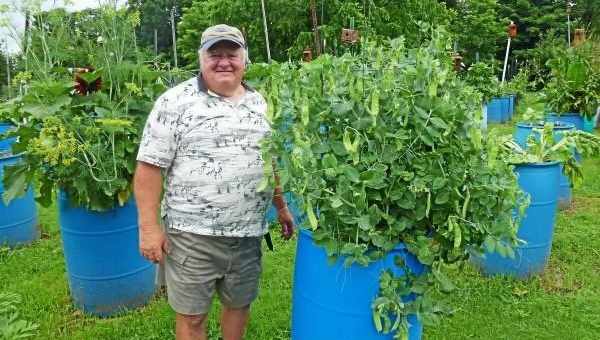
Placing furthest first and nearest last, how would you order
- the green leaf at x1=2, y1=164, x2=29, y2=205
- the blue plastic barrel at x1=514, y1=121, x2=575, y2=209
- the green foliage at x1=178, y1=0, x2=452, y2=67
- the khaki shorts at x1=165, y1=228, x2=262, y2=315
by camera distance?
the green foliage at x1=178, y1=0, x2=452, y2=67 < the blue plastic barrel at x1=514, y1=121, x2=575, y2=209 < the green leaf at x1=2, y1=164, x2=29, y2=205 < the khaki shorts at x1=165, y1=228, x2=262, y2=315

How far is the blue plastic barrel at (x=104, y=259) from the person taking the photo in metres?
2.78

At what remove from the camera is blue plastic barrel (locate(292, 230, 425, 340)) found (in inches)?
63.1

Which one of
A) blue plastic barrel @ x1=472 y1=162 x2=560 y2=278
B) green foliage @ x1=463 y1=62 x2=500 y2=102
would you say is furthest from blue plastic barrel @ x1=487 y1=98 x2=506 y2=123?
blue plastic barrel @ x1=472 y1=162 x2=560 y2=278

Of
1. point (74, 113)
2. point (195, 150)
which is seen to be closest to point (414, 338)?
point (195, 150)

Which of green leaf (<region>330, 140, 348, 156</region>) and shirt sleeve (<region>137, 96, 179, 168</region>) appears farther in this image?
shirt sleeve (<region>137, 96, 179, 168</region>)

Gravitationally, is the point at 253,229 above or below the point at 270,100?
below

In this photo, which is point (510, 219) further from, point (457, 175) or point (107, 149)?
point (107, 149)

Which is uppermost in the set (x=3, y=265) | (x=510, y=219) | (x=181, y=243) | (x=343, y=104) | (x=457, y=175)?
(x=343, y=104)

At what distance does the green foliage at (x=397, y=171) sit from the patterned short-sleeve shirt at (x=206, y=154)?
341mm

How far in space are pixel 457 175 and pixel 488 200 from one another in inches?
5.0

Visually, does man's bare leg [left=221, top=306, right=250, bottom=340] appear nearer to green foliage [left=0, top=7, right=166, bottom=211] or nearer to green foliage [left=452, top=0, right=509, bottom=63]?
green foliage [left=0, top=7, right=166, bottom=211]

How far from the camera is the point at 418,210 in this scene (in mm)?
1581

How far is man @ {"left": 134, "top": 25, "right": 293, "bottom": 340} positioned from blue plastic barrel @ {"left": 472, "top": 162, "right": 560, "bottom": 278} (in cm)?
174

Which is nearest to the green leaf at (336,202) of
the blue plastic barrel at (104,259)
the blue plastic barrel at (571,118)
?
the blue plastic barrel at (104,259)
